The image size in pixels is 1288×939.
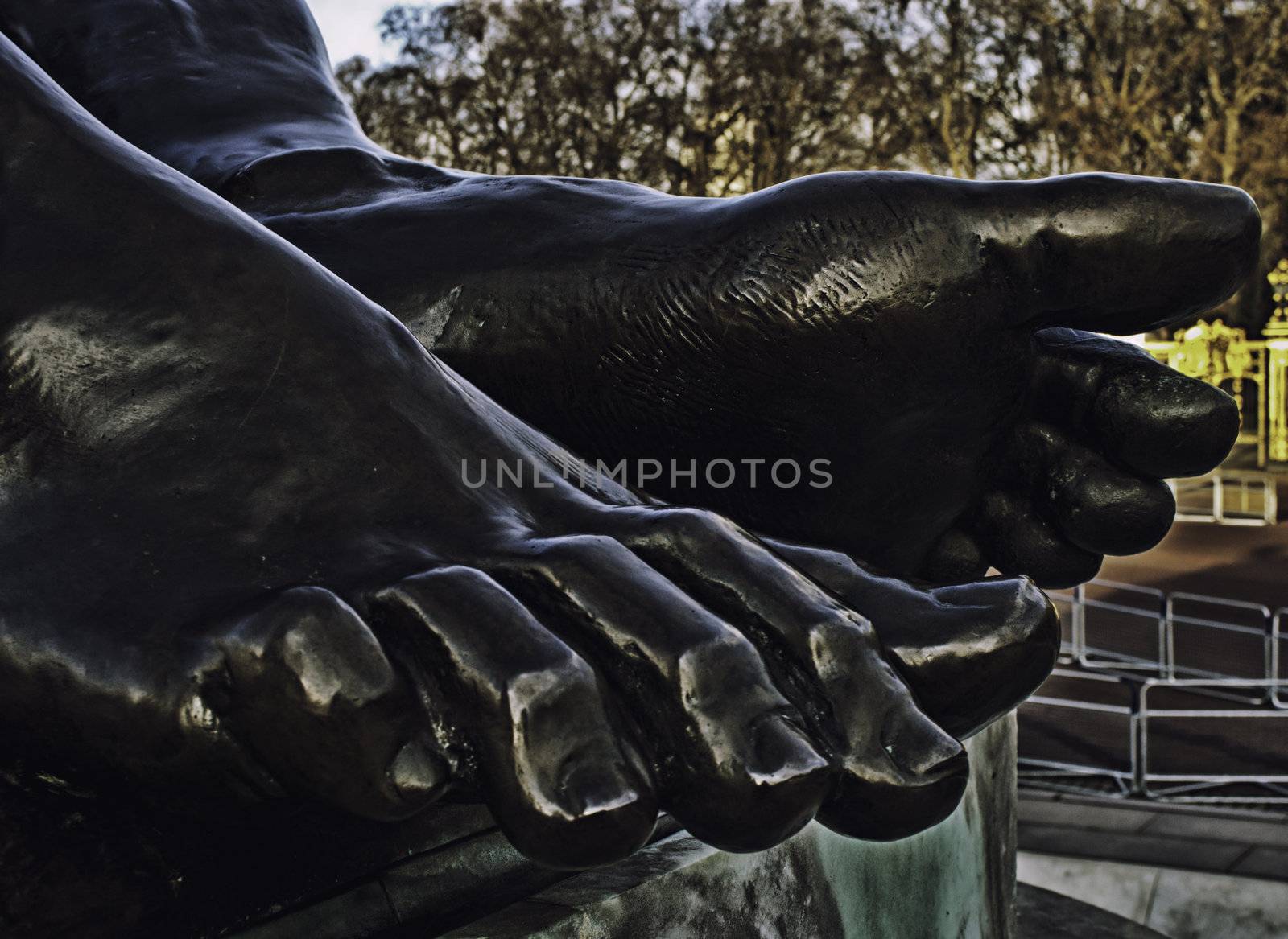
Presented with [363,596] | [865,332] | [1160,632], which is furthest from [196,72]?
[1160,632]

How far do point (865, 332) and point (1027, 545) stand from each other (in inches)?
11.0

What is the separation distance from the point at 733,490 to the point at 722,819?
0.55 metres

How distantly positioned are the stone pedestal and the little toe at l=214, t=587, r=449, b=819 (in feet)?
0.77

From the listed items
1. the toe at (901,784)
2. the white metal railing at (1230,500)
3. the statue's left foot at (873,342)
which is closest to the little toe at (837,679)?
the toe at (901,784)

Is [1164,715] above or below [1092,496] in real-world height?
below

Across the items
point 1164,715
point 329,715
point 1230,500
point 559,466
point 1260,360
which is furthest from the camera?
point 1260,360

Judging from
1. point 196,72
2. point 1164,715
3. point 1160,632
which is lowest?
point 1160,632

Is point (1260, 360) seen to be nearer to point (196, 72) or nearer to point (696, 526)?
point (196, 72)

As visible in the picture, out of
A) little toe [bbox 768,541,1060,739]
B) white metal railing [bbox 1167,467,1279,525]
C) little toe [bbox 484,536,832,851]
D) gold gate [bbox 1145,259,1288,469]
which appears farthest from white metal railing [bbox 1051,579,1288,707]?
gold gate [bbox 1145,259,1288,469]

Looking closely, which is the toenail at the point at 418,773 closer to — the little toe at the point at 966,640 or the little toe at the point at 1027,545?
the little toe at the point at 966,640

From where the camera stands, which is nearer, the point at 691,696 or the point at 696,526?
the point at 691,696

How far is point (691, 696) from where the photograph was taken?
73cm

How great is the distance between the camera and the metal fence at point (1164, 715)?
489 cm

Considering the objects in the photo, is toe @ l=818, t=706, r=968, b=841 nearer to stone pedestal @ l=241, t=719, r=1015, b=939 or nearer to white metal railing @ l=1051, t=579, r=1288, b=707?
stone pedestal @ l=241, t=719, r=1015, b=939
